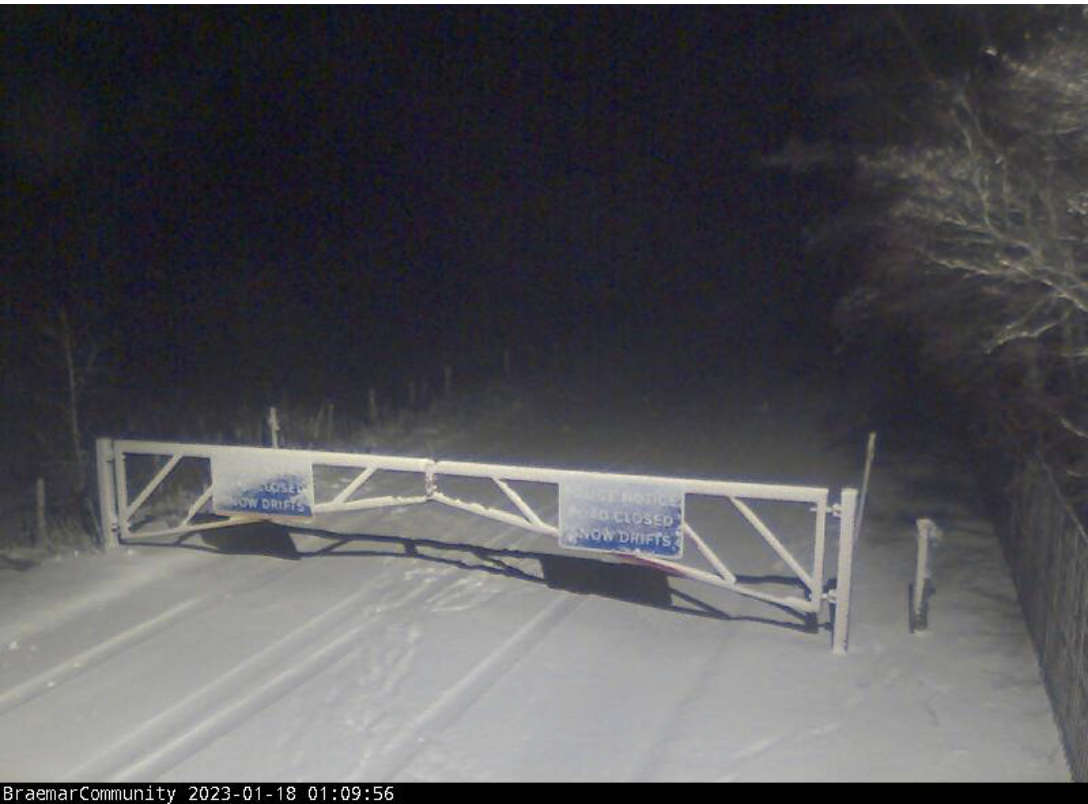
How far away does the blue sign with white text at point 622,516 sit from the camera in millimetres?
7746

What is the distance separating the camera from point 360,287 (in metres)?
35.6

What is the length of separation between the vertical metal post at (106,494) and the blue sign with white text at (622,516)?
4.78 m

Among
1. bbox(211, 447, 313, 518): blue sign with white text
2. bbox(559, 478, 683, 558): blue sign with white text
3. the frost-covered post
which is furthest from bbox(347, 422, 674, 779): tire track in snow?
the frost-covered post

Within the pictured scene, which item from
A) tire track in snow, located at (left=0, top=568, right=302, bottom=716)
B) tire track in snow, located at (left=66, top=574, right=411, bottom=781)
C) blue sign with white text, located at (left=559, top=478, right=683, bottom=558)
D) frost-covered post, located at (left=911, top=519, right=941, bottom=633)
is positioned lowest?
tire track in snow, located at (left=66, top=574, right=411, bottom=781)

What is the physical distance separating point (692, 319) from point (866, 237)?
73.5 ft

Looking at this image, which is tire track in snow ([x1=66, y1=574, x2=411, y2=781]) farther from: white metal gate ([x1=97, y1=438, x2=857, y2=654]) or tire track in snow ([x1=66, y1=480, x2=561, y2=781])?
white metal gate ([x1=97, y1=438, x2=857, y2=654])

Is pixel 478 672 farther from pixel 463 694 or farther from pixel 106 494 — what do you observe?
pixel 106 494

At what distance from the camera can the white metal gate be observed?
7.58m

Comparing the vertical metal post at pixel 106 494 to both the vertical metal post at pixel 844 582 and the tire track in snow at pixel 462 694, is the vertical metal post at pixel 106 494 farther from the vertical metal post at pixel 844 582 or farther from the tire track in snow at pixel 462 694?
the vertical metal post at pixel 844 582

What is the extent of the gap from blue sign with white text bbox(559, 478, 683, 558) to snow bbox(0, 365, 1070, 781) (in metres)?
0.72

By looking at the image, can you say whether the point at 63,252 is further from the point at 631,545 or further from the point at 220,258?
the point at 631,545

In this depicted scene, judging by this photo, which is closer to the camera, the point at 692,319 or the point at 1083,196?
the point at 1083,196

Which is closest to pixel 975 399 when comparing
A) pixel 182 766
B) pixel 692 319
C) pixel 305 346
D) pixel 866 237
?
pixel 866 237

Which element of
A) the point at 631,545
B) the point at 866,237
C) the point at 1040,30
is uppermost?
the point at 1040,30
